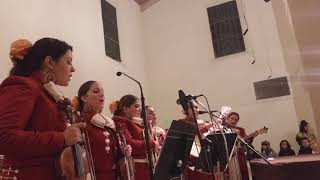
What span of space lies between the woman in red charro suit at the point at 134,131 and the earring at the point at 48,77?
159cm

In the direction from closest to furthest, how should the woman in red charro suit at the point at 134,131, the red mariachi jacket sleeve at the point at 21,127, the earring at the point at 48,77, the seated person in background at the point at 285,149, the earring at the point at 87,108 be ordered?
the red mariachi jacket sleeve at the point at 21,127 < the earring at the point at 48,77 < the earring at the point at 87,108 < the woman in red charro suit at the point at 134,131 < the seated person in background at the point at 285,149

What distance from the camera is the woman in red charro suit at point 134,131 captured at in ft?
11.0

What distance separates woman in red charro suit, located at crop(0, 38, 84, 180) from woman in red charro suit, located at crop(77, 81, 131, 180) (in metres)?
1.09

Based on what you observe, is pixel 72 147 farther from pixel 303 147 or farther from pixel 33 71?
pixel 303 147

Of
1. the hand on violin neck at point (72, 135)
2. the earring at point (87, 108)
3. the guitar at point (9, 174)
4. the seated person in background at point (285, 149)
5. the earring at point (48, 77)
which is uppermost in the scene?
the earring at point (48, 77)

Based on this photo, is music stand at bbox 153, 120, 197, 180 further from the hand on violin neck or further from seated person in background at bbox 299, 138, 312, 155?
seated person in background at bbox 299, 138, 312, 155

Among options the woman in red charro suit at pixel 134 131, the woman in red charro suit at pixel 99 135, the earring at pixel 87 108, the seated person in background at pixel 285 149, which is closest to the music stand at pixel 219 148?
the woman in red charro suit at pixel 134 131

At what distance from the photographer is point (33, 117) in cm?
166

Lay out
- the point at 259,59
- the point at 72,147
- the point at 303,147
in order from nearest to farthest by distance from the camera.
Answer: the point at 72,147 → the point at 303,147 → the point at 259,59

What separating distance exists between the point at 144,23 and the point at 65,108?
6.78 meters

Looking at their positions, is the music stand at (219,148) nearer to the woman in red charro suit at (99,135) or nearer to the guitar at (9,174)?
the woman in red charro suit at (99,135)

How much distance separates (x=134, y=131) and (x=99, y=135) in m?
0.75

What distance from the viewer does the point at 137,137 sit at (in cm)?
362

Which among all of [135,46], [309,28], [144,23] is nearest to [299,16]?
[309,28]
